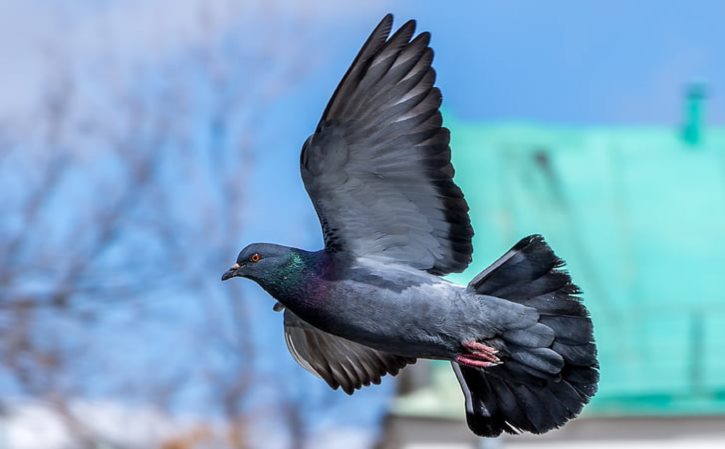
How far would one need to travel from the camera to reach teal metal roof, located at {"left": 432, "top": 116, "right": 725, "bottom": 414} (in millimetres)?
12539

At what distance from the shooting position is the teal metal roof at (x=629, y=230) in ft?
41.1

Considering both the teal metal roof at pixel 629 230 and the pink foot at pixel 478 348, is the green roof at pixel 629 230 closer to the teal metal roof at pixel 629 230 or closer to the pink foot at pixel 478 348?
the teal metal roof at pixel 629 230

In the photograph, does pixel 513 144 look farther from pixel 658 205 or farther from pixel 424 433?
pixel 424 433

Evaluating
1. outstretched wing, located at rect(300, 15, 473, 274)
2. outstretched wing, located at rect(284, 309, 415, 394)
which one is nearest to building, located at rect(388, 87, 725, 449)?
outstretched wing, located at rect(284, 309, 415, 394)

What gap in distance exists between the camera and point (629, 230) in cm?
1340

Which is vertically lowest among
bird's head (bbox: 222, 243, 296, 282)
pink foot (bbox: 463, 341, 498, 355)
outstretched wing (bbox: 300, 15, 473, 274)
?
pink foot (bbox: 463, 341, 498, 355)

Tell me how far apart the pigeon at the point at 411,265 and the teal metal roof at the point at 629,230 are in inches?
236

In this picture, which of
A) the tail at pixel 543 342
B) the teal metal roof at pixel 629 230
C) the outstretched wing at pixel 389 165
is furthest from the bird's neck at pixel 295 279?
the teal metal roof at pixel 629 230

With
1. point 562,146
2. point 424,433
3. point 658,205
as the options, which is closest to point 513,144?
point 562,146

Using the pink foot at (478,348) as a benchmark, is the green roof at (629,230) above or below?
above

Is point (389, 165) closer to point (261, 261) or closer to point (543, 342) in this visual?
point (261, 261)

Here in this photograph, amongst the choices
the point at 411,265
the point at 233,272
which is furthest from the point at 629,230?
the point at 233,272

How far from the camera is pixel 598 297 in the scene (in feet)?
42.4

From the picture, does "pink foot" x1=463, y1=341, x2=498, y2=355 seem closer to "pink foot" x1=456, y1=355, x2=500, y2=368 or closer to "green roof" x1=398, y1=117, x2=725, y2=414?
"pink foot" x1=456, y1=355, x2=500, y2=368
